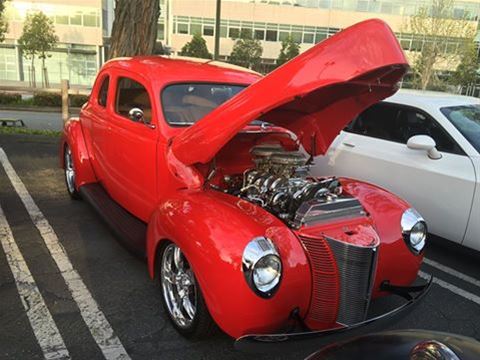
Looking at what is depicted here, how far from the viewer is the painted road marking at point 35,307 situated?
292 cm

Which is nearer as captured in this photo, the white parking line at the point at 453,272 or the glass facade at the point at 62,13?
the white parking line at the point at 453,272

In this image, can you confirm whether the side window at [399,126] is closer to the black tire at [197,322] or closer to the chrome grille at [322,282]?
the chrome grille at [322,282]

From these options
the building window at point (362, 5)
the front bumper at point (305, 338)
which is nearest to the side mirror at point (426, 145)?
the front bumper at point (305, 338)

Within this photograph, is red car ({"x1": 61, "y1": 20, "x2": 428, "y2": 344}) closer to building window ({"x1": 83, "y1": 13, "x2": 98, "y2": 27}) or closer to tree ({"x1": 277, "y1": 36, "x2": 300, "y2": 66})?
tree ({"x1": 277, "y1": 36, "x2": 300, "y2": 66})

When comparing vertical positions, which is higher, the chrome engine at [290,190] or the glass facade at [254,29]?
the glass facade at [254,29]

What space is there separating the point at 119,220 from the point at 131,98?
1243 millimetres

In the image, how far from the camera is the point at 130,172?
14.1ft

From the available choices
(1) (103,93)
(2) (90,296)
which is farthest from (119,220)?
(1) (103,93)

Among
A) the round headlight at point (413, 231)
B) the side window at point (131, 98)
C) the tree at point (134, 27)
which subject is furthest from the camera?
the tree at point (134, 27)

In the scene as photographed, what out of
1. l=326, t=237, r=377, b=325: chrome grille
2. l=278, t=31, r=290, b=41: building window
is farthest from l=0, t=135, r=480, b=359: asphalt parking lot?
l=278, t=31, r=290, b=41: building window

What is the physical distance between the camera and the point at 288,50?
148ft

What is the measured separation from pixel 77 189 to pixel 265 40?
1835 inches

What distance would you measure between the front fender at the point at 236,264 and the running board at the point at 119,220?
2.96 feet

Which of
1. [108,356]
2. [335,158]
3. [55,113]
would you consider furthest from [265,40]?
[108,356]
